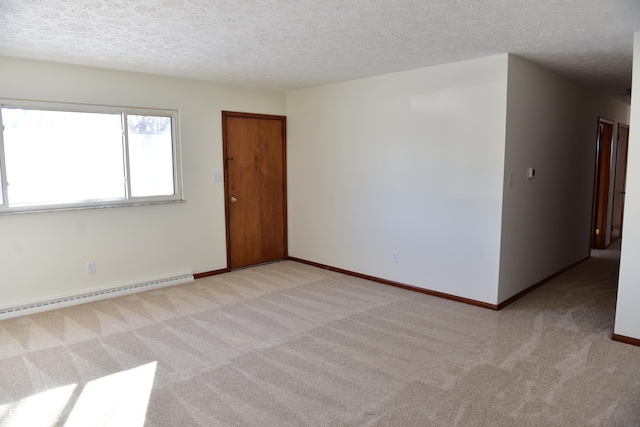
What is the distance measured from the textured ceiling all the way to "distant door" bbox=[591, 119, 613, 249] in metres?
2.00

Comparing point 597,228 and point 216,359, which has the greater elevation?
point 597,228

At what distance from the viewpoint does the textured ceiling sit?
2596 millimetres

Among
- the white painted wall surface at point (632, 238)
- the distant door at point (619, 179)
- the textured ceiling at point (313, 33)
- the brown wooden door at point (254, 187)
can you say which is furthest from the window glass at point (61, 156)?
the distant door at point (619, 179)

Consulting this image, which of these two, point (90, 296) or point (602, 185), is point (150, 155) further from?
point (602, 185)

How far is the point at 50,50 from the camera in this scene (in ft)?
11.7

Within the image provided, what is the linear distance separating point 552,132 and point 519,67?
1.13 m

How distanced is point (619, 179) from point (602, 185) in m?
0.83

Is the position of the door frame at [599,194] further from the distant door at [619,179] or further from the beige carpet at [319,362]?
the beige carpet at [319,362]

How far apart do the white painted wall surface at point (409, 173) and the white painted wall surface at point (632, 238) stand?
0.97m

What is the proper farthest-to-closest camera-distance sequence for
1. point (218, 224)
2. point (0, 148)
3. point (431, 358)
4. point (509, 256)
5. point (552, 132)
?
point (218, 224) < point (552, 132) < point (509, 256) < point (0, 148) < point (431, 358)

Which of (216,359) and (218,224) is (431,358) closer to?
(216,359)

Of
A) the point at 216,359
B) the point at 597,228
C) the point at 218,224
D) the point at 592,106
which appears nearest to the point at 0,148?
the point at 218,224

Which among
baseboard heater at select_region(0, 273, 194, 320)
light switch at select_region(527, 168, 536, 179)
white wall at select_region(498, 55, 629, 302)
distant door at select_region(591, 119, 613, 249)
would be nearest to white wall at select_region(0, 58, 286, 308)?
baseboard heater at select_region(0, 273, 194, 320)

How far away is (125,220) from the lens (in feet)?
15.0
